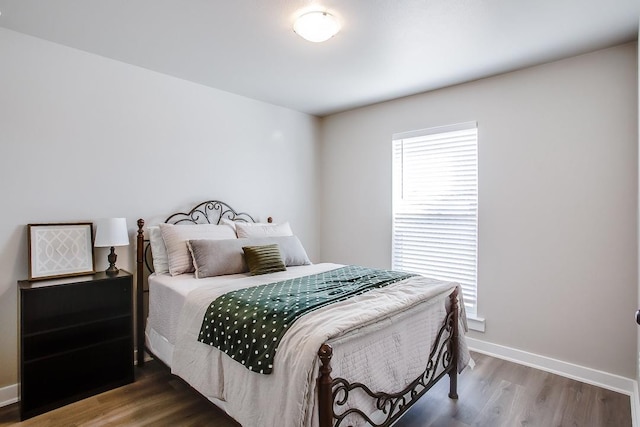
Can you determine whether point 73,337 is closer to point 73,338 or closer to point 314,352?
point 73,338

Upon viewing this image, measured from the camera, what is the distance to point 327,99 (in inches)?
151

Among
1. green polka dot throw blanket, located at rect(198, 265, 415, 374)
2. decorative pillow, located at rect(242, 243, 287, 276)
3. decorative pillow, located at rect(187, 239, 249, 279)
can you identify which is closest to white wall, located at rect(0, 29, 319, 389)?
decorative pillow, located at rect(187, 239, 249, 279)

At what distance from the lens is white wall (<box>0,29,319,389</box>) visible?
2.38 m

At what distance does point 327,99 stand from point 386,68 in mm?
985

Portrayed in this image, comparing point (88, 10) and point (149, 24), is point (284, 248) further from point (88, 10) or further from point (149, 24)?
point (88, 10)

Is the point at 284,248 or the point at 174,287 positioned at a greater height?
the point at 284,248

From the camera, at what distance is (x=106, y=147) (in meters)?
2.79

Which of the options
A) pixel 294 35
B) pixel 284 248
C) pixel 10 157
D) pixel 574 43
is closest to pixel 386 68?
pixel 294 35

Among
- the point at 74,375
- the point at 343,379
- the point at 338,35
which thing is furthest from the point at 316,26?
the point at 74,375

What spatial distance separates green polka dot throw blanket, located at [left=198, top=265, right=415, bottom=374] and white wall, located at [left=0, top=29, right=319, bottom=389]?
4.66ft

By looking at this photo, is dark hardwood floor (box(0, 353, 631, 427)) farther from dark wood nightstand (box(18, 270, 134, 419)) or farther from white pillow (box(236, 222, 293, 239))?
white pillow (box(236, 222, 293, 239))

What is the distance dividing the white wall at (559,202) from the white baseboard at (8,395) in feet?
11.9

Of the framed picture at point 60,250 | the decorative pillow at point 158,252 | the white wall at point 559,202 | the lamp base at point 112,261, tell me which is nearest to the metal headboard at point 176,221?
the decorative pillow at point 158,252

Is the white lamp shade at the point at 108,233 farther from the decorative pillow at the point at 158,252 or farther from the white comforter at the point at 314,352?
the white comforter at the point at 314,352
